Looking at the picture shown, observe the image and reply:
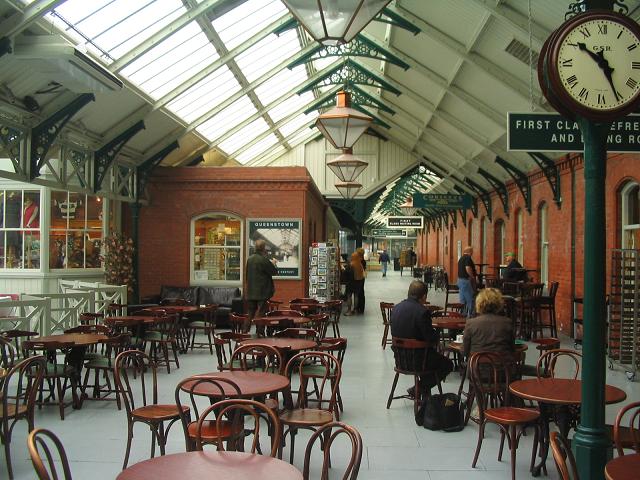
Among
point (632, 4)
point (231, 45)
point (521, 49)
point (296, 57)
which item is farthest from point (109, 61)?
point (632, 4)

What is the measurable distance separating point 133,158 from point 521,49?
8.53 m

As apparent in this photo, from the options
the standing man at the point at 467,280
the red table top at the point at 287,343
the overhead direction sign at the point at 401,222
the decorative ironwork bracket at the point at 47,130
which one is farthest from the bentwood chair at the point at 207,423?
the overhead direction sign at the point at 401,222

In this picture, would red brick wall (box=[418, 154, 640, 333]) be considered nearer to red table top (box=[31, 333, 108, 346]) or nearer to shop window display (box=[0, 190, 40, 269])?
red table top (box=[31, 333, 108, 346])

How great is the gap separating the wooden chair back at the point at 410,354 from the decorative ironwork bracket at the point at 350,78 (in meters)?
11.1

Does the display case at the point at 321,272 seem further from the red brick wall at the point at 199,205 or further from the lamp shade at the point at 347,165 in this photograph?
the lamp shade at the point at 347,165

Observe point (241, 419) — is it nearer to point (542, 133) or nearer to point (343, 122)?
point (542, 133)

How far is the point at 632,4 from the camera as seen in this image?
761cm

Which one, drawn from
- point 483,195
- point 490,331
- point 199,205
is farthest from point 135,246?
point 483,195

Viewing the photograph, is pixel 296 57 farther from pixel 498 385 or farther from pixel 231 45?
pixel 498 385

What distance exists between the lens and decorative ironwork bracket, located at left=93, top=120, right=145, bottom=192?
1251 centimetres

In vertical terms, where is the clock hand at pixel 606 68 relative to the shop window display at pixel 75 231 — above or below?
above

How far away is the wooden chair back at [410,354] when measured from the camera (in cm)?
636

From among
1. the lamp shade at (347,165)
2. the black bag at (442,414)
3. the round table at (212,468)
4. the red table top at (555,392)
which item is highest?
the lamp shade at (347,165)

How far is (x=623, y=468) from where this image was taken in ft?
9.84
